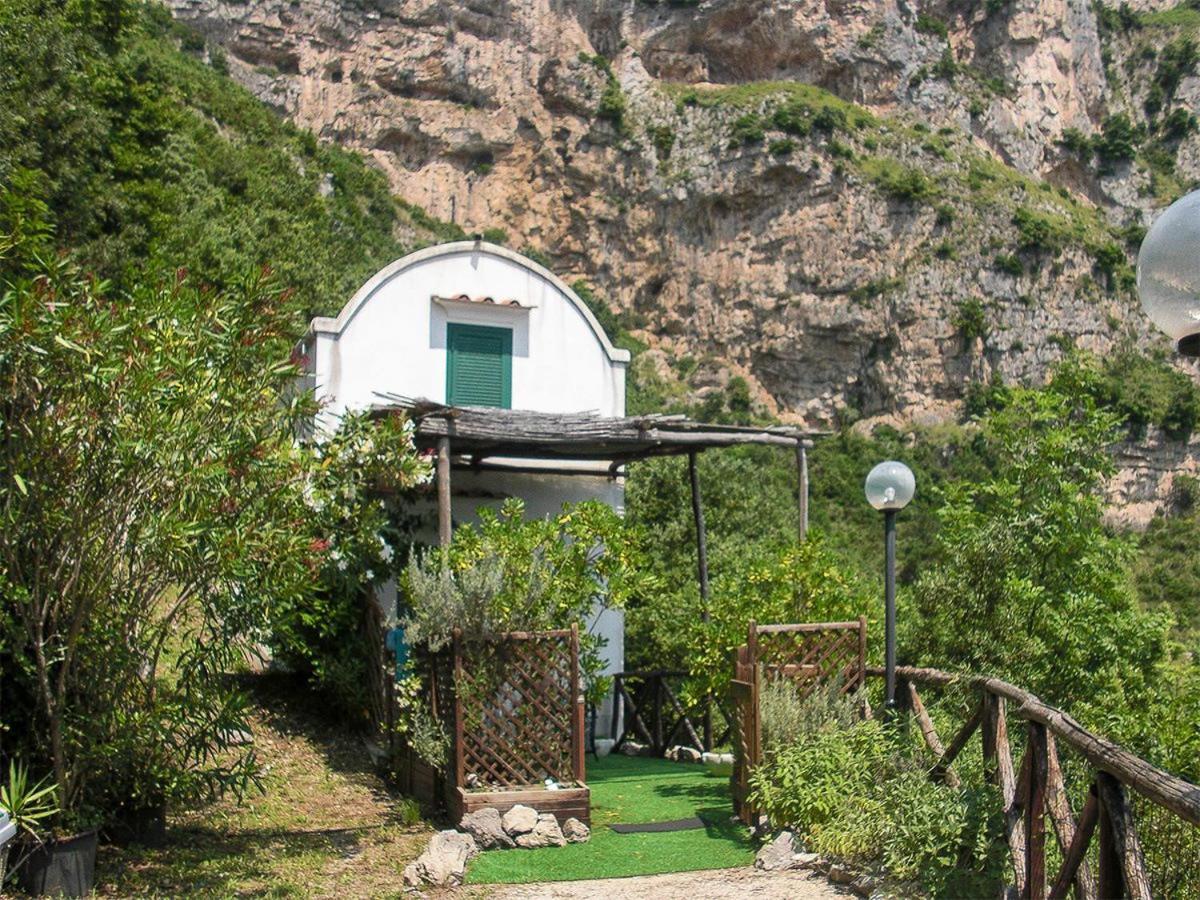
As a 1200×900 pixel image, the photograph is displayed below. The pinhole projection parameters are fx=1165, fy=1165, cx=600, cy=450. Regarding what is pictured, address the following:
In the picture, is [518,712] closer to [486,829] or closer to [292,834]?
[486,829]

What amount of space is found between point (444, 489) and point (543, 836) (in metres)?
3.44

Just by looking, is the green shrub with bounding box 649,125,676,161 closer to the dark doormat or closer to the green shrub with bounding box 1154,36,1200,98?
the green shrub with bounding box 1154,36,1200,98

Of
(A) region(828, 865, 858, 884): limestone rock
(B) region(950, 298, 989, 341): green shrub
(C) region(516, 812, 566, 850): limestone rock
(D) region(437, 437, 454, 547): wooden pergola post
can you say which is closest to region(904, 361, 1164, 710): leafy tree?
(A) region(828, 865, 858, 884): limestone rock

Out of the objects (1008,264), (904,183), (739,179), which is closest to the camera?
(1008,264)

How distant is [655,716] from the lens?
13.3m

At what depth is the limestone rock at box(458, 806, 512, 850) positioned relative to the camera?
8.06m

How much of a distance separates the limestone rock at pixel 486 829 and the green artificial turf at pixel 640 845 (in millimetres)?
95

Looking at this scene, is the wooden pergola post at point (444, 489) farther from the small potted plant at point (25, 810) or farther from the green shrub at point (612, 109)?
the green shrub at point (612, 109)

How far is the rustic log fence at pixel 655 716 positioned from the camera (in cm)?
1318

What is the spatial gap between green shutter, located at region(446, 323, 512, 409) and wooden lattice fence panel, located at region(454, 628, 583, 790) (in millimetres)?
4348

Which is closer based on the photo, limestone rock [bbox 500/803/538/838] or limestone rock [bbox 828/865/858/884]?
limestone rock [bbox 828/865/858/884]

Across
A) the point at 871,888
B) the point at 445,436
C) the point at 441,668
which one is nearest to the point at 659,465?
the point at 445,436

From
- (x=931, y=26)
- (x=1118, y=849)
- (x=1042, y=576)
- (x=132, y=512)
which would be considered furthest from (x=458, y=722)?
(x=931, y=26)

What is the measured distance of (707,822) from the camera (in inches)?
348
